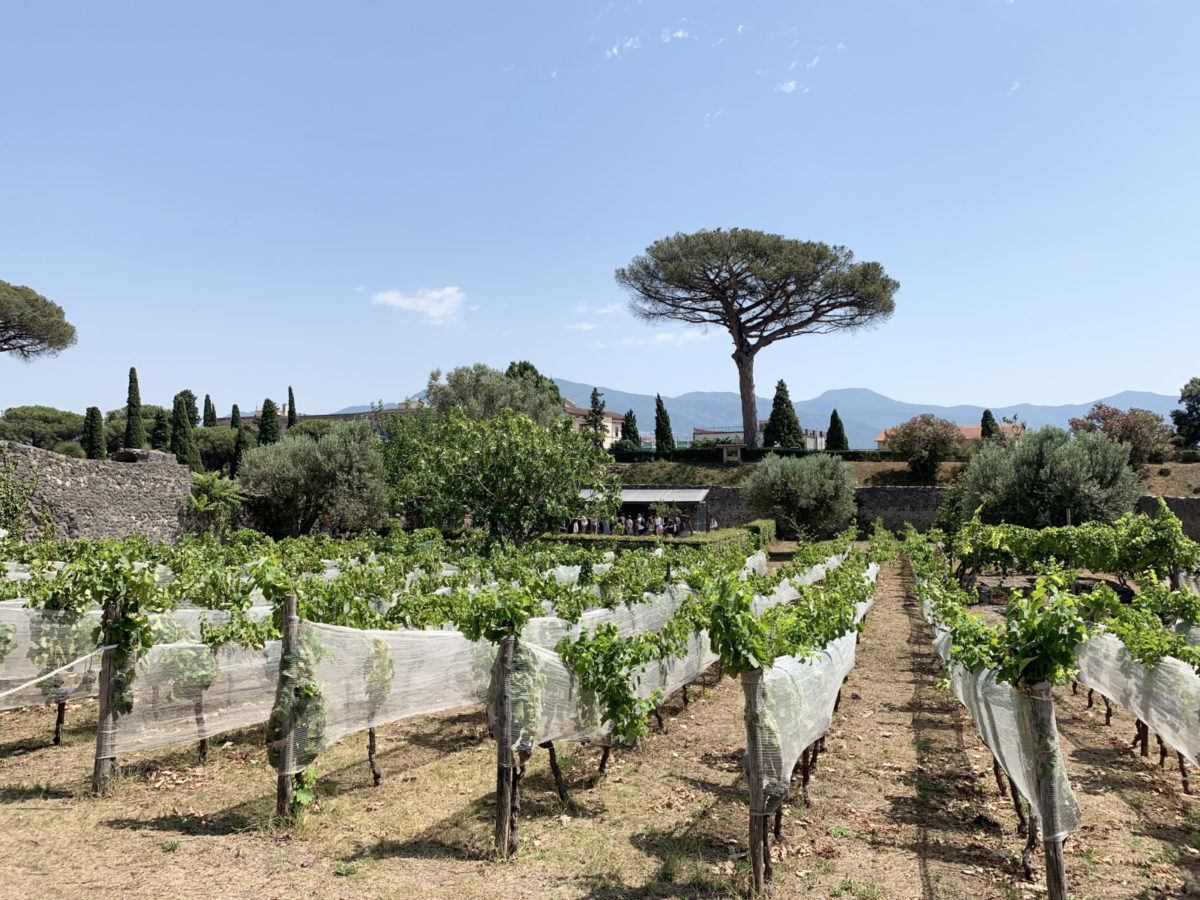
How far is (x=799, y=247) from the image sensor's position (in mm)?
41969

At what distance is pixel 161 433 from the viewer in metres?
60.6

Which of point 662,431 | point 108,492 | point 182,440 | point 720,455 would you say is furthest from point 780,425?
point 182,440

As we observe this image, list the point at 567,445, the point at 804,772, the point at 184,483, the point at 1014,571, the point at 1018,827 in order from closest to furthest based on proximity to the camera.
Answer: the point at 1018,827 → the point at 804,772 → the point at 567,445 → the point at 1014,571 → the point at 184,483

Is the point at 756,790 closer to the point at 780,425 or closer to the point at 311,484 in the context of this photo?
the point at 311,484

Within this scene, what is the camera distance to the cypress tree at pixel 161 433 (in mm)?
59969

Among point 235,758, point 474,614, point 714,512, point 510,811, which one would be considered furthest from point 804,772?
point 714,512

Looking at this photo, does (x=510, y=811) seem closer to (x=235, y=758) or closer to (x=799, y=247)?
(x=235, y=758)

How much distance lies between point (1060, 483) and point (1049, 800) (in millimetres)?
23361

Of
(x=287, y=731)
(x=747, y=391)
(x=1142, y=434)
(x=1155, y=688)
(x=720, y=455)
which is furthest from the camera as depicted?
(x=747, y=391)

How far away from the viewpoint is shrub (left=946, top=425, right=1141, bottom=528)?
23.9 metres

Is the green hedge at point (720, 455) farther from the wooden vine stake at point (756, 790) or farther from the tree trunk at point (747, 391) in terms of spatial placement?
the wooden vine stake at point (756, 790)

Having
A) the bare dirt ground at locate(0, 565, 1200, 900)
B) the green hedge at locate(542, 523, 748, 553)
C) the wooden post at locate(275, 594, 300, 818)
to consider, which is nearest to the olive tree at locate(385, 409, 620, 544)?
the green hedge at locate(542, 523, 748, 553)

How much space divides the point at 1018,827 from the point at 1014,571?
66.9ft

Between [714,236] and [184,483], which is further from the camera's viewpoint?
[714,236]
